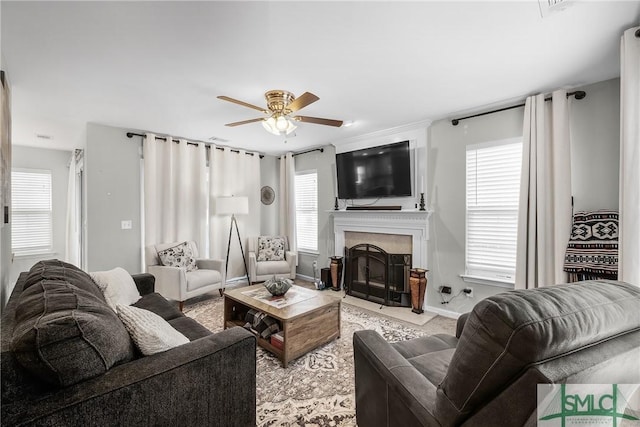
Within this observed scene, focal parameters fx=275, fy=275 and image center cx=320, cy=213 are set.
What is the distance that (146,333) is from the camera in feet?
4.06

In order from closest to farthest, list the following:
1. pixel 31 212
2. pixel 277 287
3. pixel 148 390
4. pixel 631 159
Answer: pixel 148 390 < pixel 631 159 < pixel 277 287 < pixel 31 212

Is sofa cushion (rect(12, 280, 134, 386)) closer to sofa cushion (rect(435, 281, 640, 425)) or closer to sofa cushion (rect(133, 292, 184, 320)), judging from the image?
sofa cushion (rect(133, 292, 184, 320))

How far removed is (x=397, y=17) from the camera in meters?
1.67

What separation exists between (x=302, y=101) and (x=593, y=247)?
110 inches

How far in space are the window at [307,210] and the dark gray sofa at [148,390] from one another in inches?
148

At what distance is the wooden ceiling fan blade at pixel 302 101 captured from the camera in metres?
2.16

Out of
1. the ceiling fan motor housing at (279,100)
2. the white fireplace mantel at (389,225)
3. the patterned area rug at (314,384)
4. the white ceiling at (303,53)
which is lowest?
the patterned area rug at (314,384)

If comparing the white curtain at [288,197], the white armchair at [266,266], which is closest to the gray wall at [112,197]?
the white armchair at [266,266]

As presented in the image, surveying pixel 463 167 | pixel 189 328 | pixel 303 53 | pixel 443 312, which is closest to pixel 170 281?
pixel 189 328

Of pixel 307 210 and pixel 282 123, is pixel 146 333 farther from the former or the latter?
pixel 307 210

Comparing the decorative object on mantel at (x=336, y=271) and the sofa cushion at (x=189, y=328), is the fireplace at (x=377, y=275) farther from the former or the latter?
the sofa cushion at (x=189, y=328)

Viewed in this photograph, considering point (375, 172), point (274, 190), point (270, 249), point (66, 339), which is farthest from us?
point (274, 190)

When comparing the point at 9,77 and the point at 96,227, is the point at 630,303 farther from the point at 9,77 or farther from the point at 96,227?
the point at 96,227

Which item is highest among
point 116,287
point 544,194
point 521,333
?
point 544,194
